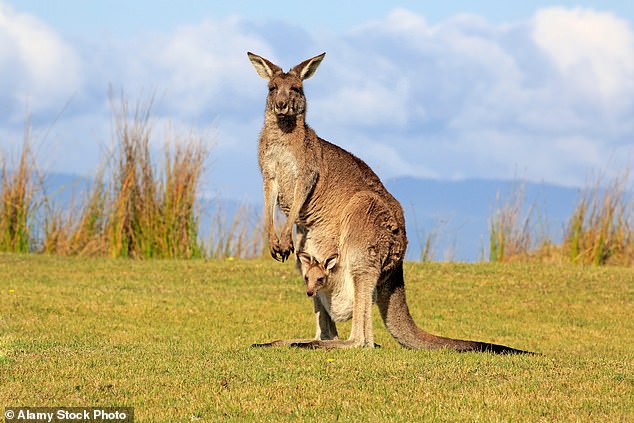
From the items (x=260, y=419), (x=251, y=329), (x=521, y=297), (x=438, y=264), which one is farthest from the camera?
(x=438, y=264)

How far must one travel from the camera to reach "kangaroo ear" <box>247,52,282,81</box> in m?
8.00

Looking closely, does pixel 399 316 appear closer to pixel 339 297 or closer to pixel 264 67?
pixel 339 297

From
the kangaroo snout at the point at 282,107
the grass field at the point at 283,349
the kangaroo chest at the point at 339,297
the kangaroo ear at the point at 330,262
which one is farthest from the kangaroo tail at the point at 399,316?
the kangaroo snout at the point at 282,107

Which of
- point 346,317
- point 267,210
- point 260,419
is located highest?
point 267,210

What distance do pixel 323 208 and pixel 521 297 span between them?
6230mm

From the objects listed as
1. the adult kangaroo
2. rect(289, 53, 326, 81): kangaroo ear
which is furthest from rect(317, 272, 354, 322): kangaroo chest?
rect(289, 53, 326, 81): kangaroo ear

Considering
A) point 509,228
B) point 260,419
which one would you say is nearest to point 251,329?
point 260,419

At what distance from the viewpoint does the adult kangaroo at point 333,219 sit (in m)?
7.46

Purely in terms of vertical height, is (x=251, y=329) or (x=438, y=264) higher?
(x=438, y=264)

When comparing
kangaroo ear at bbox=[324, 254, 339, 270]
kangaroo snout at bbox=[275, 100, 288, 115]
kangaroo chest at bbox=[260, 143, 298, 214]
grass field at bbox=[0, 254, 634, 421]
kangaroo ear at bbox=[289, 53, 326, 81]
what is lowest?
grass field at bbox=[0, 254, 634, 421]

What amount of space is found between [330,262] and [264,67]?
180 cm

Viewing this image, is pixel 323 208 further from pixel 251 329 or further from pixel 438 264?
pixel 438 264

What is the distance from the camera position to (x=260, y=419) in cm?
546

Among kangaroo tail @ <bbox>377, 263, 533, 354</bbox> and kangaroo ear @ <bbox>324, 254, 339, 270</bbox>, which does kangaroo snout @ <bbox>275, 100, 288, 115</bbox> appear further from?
kangaroo tail @ <bbox>377, 263, 533, 354</bbox>
